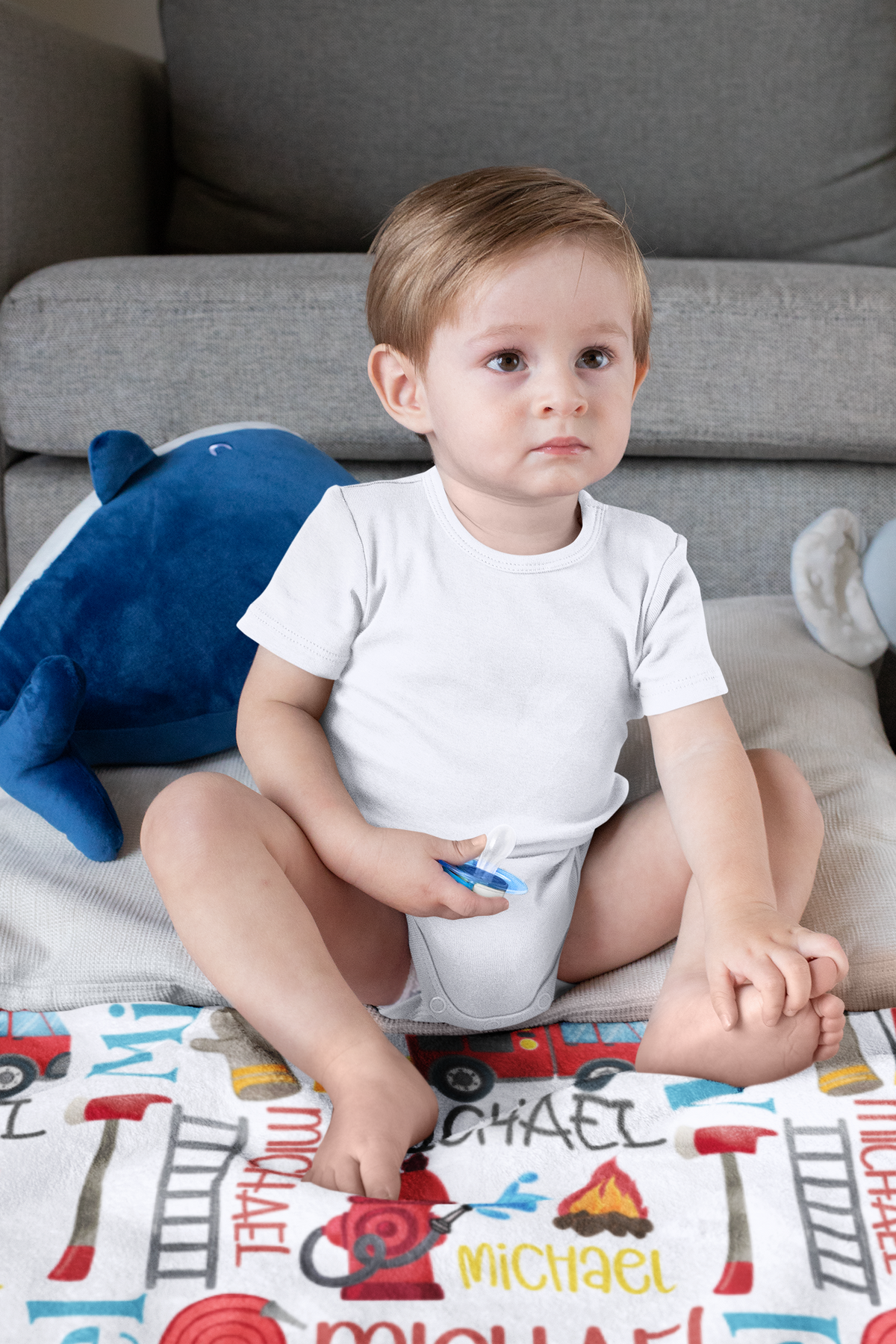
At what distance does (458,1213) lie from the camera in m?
0.51

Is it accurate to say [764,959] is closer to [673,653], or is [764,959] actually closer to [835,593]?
[673,653]

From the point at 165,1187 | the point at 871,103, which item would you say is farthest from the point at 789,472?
the point at 165,1187

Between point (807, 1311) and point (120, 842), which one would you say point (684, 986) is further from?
point (120, 842)

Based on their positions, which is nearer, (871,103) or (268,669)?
(268,669)

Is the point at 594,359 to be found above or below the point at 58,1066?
above

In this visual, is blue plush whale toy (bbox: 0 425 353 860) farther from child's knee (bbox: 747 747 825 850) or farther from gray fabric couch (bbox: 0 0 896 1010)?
child's knee (bbox: 747 747 825 850)

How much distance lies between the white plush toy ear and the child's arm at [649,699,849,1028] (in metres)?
0.40

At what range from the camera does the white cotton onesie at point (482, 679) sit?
731mm

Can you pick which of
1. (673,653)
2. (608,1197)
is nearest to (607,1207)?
(608,1197)

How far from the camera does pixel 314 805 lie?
27.5 inches

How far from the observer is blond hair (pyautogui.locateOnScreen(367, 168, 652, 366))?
2.18ft

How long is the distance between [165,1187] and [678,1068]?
0.29 m

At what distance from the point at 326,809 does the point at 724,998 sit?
260 millimetres

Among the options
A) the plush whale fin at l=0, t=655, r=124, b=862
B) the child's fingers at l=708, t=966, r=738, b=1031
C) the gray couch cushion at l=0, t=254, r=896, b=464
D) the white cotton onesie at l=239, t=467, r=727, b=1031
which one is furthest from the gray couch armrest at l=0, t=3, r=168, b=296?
the child's fingers at l=708, t=966, r=738, b=1031
